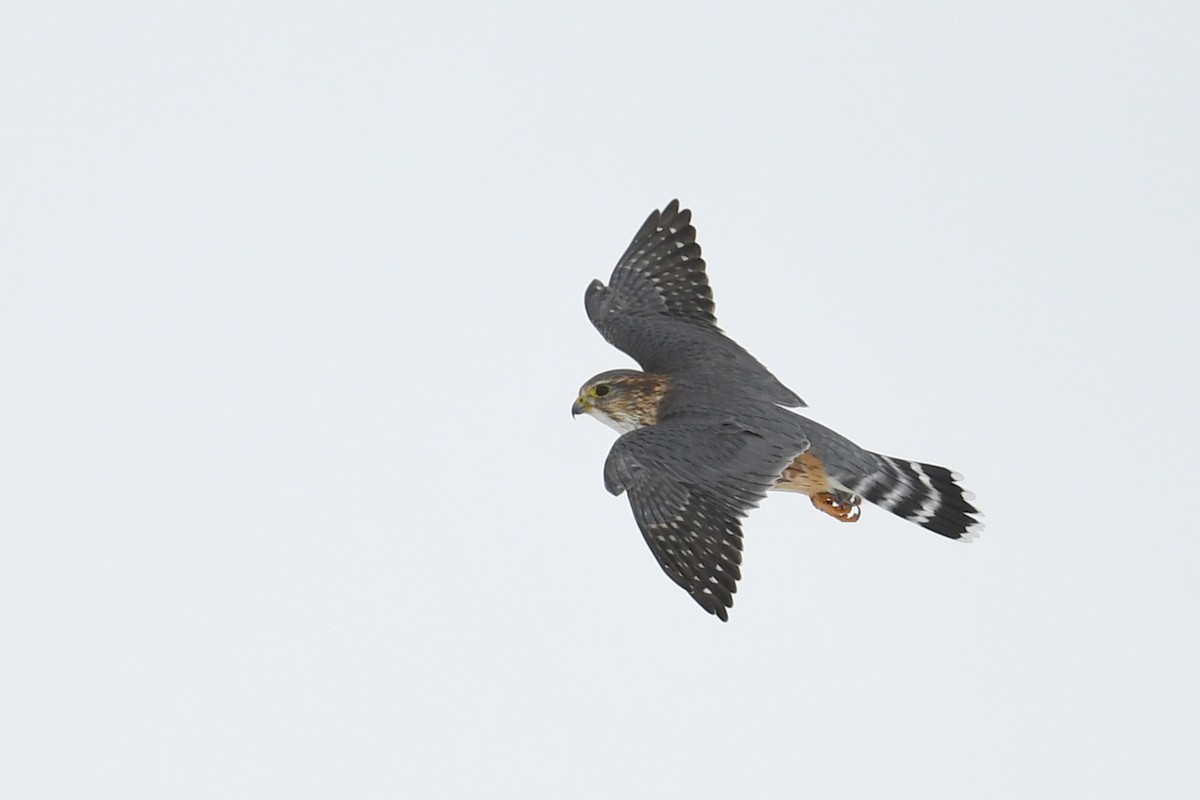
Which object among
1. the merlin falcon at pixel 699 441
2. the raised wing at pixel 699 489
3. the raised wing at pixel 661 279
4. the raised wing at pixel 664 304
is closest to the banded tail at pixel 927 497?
the merlin falcon at pixel 699 441

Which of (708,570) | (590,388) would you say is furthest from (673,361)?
(708,570)

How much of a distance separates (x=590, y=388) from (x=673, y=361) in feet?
Answer: 1.62

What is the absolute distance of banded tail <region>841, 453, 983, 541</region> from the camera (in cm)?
876

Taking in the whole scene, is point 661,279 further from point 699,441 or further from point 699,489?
point 699,489

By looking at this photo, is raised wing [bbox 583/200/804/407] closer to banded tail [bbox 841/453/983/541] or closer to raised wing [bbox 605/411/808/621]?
banded tail [bbox 841/453/983/541]

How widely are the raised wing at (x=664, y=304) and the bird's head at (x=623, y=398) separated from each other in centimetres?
20

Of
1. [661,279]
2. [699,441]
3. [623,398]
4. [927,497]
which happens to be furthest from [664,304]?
[927,497]

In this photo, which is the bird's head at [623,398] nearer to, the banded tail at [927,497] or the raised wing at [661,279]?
the raised wing at [661,279]

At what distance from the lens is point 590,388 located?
9328 millimetres

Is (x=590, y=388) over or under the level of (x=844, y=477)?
over

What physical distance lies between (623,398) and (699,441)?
1.03 metres

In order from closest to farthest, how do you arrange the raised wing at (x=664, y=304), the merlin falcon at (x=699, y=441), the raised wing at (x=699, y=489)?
1. the raised wing at (x=699, y=489)
2. the merlin falcon at (x=699, y=441)
3. the raised wing at (x=664, y=304)

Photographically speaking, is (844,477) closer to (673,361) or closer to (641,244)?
(673,361)

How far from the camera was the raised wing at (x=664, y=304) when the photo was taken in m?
9.36
